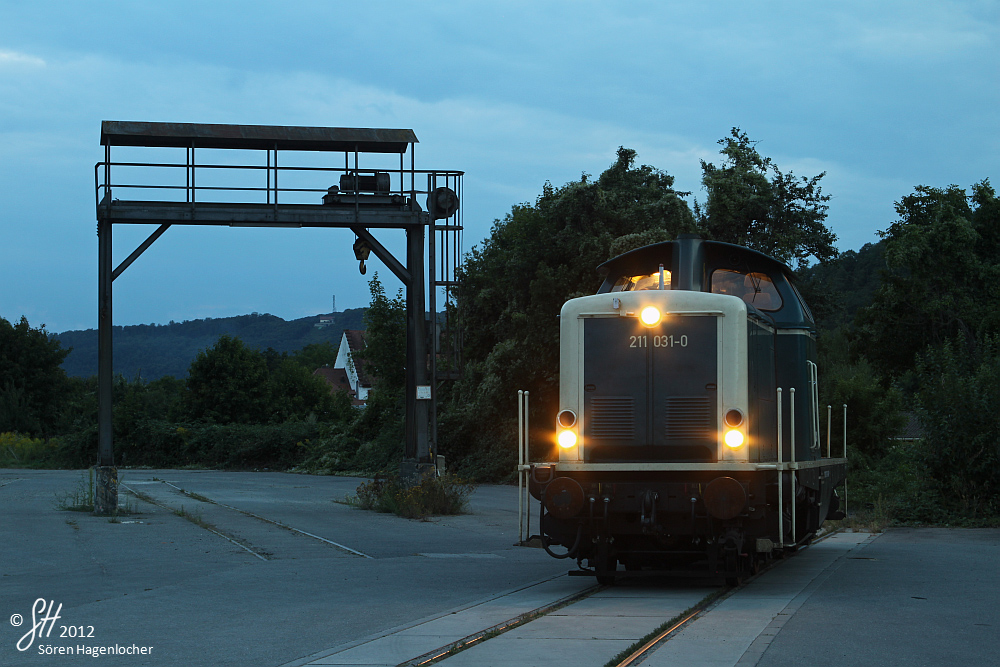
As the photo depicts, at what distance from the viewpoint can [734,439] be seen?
990cm

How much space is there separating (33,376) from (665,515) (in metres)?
72.6

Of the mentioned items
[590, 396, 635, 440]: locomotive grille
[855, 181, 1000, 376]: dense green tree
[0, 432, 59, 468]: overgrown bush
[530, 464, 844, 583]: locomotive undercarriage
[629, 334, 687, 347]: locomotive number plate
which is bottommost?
[0, 432, 59, 468]: overgrown bush

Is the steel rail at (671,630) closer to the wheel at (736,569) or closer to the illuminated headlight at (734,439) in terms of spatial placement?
the wheel at (736,569)

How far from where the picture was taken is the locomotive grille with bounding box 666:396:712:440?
10125 millimetres

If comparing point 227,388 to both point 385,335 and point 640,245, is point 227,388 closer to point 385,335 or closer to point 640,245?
point 385,335

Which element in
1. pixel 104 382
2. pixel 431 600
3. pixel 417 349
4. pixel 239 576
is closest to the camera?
pixel 431 600

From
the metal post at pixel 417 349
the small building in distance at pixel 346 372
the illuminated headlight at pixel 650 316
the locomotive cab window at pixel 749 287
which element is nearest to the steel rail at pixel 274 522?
the metal post at pixel 417 349

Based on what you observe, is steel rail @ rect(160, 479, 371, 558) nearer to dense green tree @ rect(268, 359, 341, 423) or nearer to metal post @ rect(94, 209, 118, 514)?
metal post @ rect(94, 209, 118, 514)

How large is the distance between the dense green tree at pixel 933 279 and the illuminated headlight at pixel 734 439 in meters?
27.5

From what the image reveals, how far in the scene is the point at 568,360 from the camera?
10547mm

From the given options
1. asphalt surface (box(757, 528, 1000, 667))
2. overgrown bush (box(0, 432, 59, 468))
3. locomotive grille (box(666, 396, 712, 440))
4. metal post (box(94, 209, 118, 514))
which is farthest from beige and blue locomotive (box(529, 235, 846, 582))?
overgrown bush (box(0, 432, 59, 468))

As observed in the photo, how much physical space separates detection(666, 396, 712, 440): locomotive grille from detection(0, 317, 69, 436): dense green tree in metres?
67.6

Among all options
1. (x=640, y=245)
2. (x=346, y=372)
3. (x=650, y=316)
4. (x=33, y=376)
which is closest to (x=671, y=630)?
(x=650, y=316)
